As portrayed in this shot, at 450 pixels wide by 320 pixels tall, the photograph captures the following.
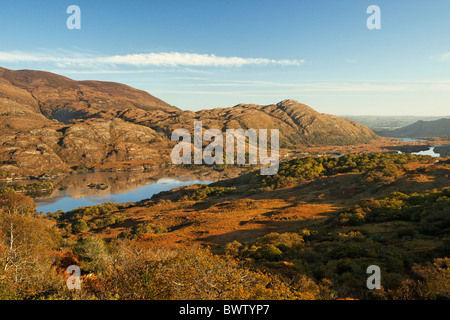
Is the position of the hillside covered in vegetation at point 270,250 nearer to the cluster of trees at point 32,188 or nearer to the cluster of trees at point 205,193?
the cluster of trees at point 205,193

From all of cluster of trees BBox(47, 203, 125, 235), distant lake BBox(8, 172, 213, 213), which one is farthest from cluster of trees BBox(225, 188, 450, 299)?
distant lake BBox(8, 172, 213, 213)

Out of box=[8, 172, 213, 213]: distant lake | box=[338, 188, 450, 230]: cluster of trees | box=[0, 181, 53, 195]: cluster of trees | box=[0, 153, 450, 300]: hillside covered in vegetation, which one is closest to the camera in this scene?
box=[0, 153, 450, 300]: hillside covered in vegetation

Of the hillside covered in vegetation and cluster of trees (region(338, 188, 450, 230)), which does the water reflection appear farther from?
cluster of trees (region(338, 188, 450, 230))

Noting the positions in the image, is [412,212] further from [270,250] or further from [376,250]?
[270,250]

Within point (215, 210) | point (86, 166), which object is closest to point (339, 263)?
point (215, 210)

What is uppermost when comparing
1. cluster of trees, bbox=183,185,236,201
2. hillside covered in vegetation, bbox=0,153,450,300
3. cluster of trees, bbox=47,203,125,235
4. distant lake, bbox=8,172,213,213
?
hillside covered in vegetation, bbox=0,153,450,300

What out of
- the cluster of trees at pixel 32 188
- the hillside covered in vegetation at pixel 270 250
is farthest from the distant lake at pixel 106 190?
the hillside covered in vegetation at pixel 270 250
